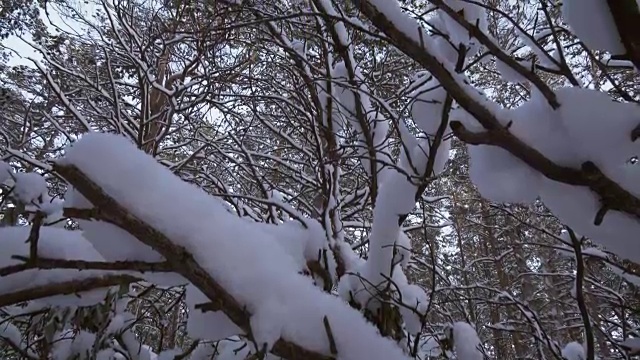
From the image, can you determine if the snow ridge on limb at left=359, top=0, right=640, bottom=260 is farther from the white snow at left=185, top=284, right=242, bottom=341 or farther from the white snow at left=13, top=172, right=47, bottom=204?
the white snow at left=13, top=172, right=47, bottom=204

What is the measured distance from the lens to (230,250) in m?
0.97

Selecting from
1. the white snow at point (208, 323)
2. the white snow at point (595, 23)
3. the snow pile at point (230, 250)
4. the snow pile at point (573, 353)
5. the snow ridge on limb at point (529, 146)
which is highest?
the white snow at point (595, 23)

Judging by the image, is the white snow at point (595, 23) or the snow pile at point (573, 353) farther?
the snow pile at point (573, 353)

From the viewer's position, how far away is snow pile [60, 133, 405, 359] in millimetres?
927

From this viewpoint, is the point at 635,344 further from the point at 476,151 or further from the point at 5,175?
the point at 5,175

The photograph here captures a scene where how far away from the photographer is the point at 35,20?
7652 mm

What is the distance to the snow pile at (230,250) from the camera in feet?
3.04

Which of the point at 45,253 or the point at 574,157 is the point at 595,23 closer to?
the point at 574,157

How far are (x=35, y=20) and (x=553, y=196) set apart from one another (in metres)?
8.92

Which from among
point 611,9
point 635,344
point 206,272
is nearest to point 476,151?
point 611,9

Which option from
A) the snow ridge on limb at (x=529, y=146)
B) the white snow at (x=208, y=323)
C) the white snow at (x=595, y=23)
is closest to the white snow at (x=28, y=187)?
the white snow at (x=208, y=323)

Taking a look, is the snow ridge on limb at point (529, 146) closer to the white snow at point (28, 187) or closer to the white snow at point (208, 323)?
the white snow at point (208, 323)

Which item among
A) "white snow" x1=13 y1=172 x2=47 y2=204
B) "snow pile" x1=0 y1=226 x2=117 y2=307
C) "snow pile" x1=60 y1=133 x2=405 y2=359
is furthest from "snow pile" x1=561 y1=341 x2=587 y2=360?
"white snow" x1=13 y1=172 x2=47 y2=204

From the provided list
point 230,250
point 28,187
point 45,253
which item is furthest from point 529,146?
point 28,187
